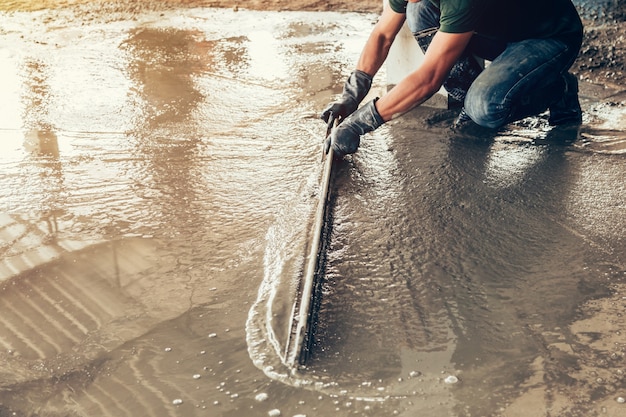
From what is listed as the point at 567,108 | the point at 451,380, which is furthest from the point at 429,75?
the point at 451,380

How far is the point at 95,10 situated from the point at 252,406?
4737 millimetres

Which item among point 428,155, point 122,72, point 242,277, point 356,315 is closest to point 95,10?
point 122,72

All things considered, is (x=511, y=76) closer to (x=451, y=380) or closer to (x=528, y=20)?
(x=528, y=20)

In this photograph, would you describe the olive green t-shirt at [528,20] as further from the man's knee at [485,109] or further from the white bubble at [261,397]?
the white bubble at [261,397]

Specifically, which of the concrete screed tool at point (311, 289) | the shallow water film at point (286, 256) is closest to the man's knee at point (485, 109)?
the shallow water film at point (286, 256)

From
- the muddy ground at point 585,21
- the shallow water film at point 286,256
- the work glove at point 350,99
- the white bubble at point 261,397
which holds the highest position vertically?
the work glove at point 350,99

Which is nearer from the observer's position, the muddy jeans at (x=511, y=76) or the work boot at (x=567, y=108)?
the muddy jeans at (x=511, y=76)

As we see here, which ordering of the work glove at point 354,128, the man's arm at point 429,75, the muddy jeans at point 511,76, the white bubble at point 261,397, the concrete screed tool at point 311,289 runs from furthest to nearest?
the muddy jeans at point 511,76 → the work glove at point 354,128 → the man's arm at point 429,75 → the concrete screed tool at point 311,289 → the white bubble at point 261,397

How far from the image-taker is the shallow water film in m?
1.71

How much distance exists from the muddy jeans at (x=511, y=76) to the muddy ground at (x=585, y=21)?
0.90 meters

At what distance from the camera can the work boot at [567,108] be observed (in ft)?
10.2

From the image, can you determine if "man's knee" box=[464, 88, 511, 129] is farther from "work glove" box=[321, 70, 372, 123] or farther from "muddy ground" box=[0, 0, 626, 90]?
"muddy ground" box=[0, 0, 626, 90]

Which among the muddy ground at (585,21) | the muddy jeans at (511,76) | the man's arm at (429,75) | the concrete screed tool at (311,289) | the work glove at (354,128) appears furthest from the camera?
the muddy ground at (585,21)

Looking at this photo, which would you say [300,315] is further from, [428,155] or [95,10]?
[95,10]
